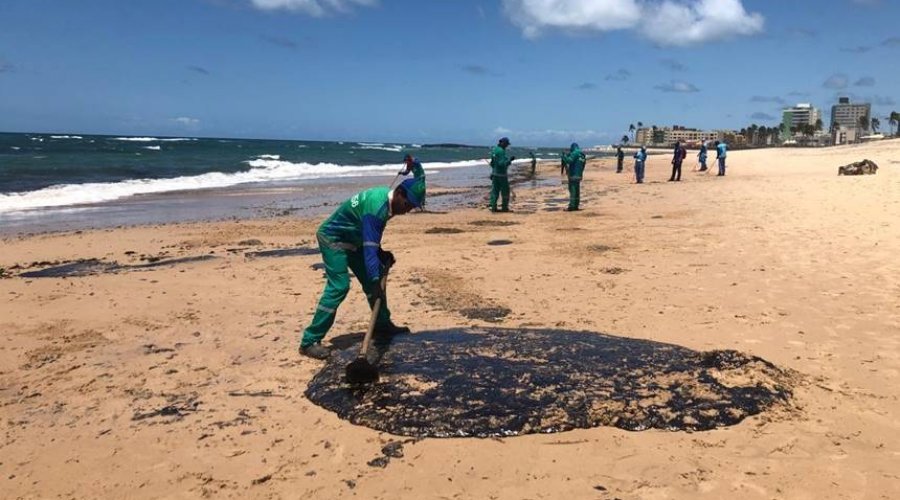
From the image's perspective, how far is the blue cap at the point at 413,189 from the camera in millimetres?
4535

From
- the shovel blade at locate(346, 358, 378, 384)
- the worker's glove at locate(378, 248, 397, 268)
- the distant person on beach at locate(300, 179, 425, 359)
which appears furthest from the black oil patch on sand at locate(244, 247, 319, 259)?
the shovel blade at locate(346, 358, 378, 384)

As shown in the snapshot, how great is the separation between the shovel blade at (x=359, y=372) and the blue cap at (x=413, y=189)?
1.18 m

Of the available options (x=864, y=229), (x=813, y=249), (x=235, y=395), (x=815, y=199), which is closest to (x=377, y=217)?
(x=235, y=395)

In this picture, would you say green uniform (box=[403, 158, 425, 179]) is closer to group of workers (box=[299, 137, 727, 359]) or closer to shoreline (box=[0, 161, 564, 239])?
group of workers (box=[299, 137, 727, 359])

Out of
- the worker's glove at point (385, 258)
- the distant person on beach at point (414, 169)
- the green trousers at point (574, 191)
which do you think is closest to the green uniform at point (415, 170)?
the distant person on beach at point (414, 169)

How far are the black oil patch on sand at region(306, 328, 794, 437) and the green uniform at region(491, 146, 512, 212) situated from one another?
963 cm

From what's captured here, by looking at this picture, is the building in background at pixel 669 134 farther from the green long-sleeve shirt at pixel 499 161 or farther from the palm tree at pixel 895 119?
the green long-sleeve shirt at pixel 499 161

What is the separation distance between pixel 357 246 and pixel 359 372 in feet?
3.65

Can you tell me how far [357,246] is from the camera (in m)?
5.00

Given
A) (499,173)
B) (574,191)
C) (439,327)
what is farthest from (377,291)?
(574,191)

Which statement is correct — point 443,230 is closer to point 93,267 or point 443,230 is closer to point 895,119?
point 93,267

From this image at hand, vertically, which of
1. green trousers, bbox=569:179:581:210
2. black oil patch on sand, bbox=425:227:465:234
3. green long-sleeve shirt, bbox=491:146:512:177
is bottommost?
black oil patch on sand, bbox=425:227:465:234

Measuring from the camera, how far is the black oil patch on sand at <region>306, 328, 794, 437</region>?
3.80m

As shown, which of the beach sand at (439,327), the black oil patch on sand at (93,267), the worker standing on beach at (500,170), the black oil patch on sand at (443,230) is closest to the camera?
the beach sand at (439,327)
